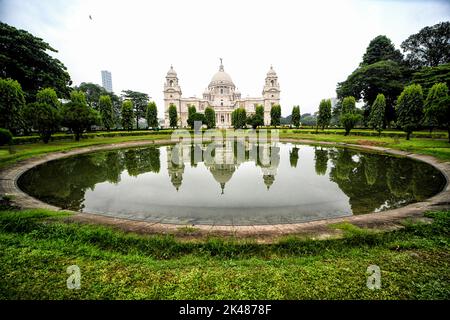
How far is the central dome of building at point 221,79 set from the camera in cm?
7769

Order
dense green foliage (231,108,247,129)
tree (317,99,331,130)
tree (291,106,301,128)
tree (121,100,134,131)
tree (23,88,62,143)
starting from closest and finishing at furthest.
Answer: tree (23,88,62,143), tree (317,99,331,130), tree (121,100,134,131), tree (291,106,301,128), dense green foliage (231,108,247,129)

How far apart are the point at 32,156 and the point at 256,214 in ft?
52.7

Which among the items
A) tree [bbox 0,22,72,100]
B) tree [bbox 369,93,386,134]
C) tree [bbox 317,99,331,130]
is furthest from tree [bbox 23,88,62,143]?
tree [bbox 369,93,386,134]

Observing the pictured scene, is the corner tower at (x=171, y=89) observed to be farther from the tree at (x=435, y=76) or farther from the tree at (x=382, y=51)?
the tree at (x=435, y=76)

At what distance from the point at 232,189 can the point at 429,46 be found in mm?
51162

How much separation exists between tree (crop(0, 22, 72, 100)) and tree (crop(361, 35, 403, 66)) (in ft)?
181

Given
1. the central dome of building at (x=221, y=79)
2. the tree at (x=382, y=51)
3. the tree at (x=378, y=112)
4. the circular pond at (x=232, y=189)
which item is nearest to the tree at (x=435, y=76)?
the tree at (x=378, y=112)

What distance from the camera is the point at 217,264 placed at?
3.40m

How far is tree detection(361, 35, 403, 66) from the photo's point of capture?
42.0 metres

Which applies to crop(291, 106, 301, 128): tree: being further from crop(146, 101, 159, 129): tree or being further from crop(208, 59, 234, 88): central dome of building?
crop(208, 59, 234, 88): central dome of building

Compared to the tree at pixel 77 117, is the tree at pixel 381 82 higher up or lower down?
higher up

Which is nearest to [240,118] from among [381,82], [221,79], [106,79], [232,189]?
[381,82]

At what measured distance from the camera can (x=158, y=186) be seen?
9117 millimetres

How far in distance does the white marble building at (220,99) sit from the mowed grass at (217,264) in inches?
2610
